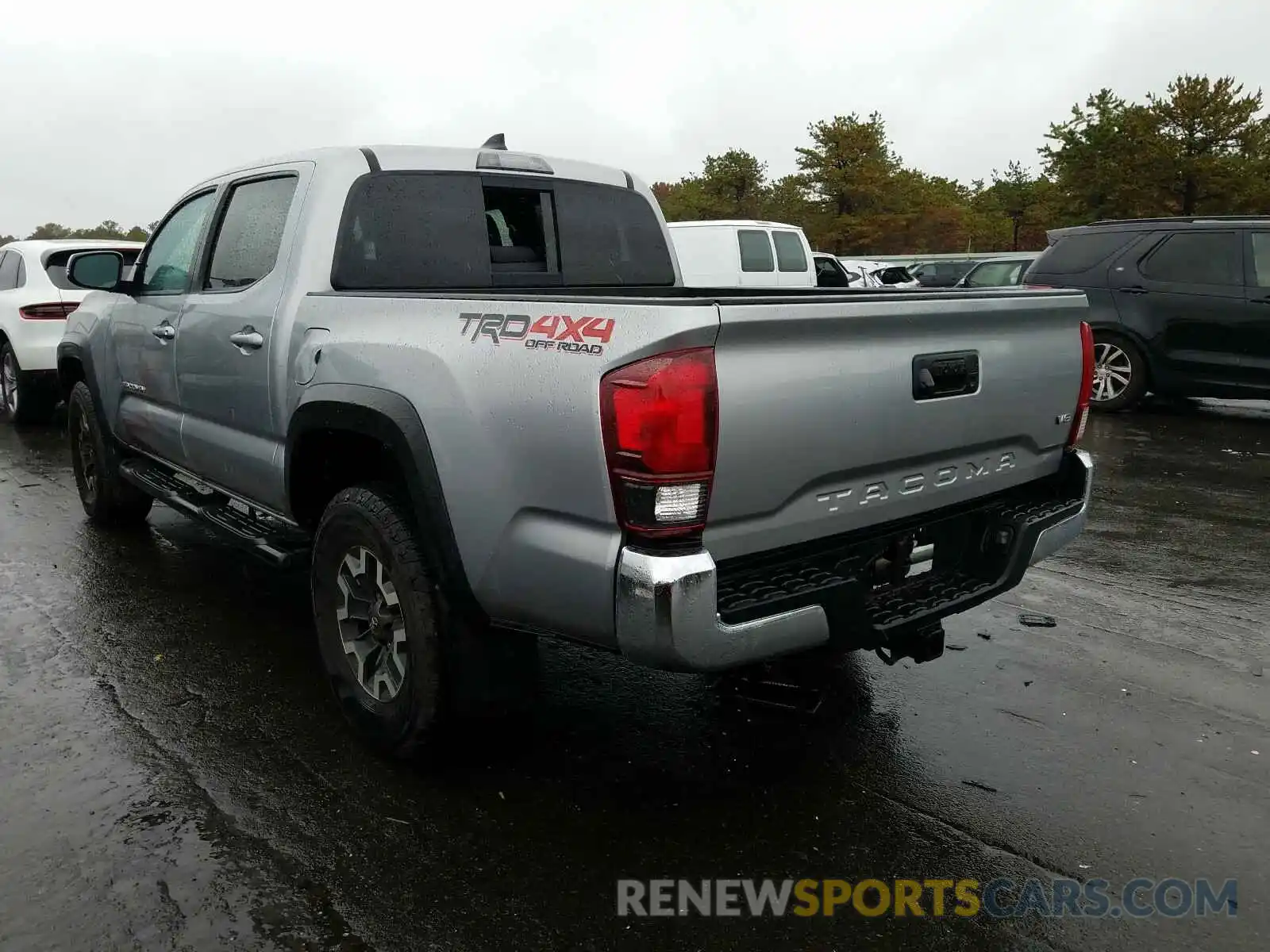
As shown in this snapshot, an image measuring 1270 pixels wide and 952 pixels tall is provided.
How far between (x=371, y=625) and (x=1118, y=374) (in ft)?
30.1

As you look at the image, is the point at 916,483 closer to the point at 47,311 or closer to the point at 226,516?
the point at 226,516

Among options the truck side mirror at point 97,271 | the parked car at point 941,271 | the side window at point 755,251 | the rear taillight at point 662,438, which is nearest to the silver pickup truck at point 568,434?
the rear taillight at point 662,438

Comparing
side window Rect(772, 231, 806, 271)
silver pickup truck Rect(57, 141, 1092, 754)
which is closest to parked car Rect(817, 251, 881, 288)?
side window Rect(772, 231, 806, 271)

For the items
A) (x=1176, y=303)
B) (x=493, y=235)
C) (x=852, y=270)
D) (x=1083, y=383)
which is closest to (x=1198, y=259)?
(x=1176, y=303)

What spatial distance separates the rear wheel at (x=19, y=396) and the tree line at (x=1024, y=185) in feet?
132

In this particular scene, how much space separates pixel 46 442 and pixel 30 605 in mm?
5171

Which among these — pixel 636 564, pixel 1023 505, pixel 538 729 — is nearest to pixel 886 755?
pixel 1023 505

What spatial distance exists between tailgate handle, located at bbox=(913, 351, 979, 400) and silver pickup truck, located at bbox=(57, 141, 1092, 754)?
0.01 meters

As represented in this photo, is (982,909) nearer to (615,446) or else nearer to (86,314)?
(615,446)

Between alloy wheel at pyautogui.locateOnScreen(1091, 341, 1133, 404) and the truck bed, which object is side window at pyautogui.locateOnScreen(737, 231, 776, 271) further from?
the truck bed

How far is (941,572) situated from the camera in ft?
10.7

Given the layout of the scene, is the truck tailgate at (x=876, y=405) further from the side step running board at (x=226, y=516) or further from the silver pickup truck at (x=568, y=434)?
the side step running board at (x=226, y=516)

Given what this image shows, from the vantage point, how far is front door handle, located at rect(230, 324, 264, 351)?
12.6 feet

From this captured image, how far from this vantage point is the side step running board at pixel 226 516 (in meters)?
4.00
